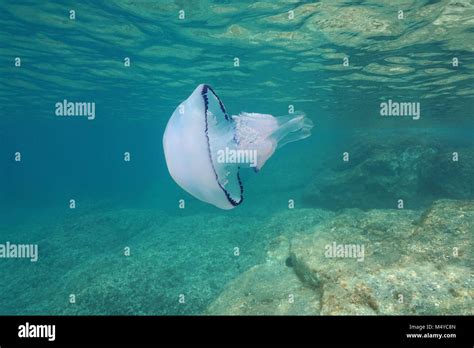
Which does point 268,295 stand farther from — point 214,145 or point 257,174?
point 257,174

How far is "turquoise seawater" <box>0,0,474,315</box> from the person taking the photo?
7574mm

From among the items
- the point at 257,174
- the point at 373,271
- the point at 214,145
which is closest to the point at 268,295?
the point at 373,271

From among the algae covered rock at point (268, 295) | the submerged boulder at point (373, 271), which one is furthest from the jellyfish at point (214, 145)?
the algae covered rock at point (268, 295)

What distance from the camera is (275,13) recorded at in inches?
523

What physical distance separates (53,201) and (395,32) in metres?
46.0

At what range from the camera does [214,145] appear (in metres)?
3.87

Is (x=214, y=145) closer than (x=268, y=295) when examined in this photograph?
Yes

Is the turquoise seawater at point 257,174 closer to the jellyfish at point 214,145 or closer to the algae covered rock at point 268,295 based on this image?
the algae covered rock at point 268,295

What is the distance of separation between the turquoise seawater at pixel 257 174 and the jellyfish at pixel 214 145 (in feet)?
10.0

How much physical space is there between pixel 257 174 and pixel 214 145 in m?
13.1

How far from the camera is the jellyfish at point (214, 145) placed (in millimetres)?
3547

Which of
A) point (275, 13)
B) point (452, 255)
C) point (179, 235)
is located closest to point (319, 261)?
point (452, 255)

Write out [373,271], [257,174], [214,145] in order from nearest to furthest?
[214,145] < [373,271] < [257,174]
